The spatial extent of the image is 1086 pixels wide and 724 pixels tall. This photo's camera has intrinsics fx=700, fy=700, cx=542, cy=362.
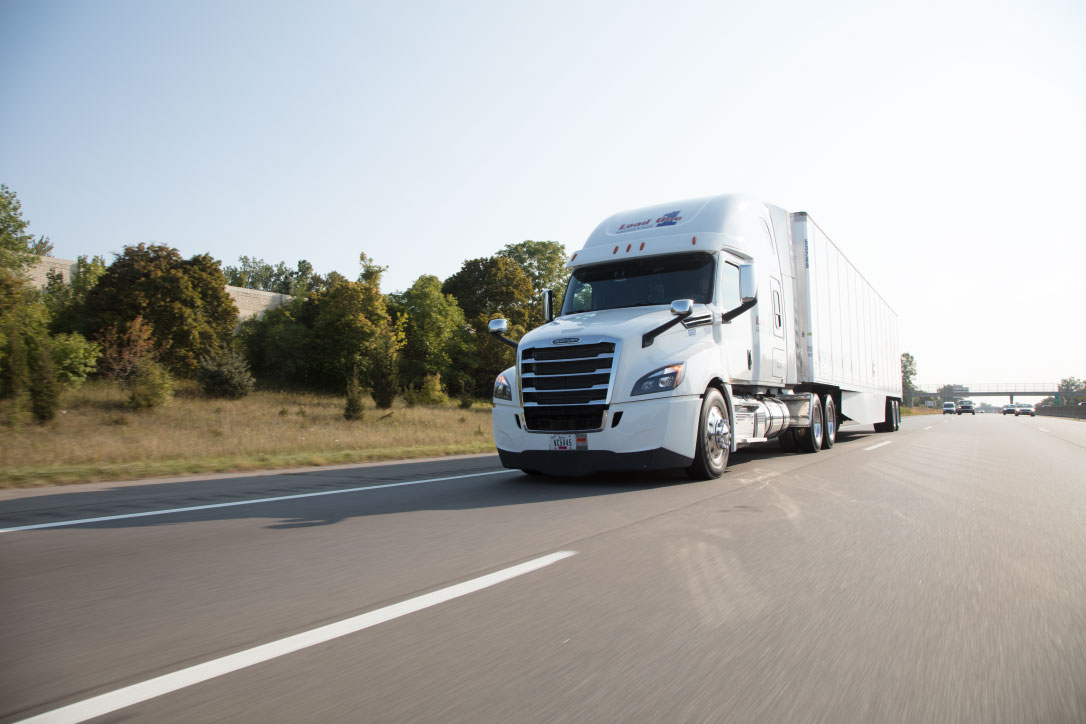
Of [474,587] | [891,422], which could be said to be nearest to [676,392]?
[474,587]

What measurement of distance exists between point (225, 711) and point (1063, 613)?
365cm

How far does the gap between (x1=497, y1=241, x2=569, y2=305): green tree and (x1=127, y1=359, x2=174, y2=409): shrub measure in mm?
41651

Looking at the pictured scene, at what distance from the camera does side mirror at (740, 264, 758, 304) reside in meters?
10.1

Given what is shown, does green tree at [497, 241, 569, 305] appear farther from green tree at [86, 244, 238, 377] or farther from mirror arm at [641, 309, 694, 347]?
mirror arm at [641, 309, 694, 347]

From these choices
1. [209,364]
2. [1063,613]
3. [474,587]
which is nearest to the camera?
Answer: [1063,613]

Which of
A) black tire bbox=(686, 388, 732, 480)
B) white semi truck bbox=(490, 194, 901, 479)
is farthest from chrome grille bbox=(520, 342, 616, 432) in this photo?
black tire bbox=(686, 388, 732, 480)

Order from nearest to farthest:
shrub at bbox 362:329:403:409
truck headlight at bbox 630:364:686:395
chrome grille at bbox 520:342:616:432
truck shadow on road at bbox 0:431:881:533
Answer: truck shadow on road at bbox 0:431:881:533
truck headlight at bbox 630:364:686:395
chrome grille at bbox 520:342:616:432
shrub at bbox 362:329:403:409

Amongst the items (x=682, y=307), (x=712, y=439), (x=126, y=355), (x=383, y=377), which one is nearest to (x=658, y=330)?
(x=682, y=307)

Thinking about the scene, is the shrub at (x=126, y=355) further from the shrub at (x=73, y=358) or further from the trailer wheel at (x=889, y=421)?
the trailer wheel at (x=889, y=421)

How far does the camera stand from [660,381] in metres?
8.35

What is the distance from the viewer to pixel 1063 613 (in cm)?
333

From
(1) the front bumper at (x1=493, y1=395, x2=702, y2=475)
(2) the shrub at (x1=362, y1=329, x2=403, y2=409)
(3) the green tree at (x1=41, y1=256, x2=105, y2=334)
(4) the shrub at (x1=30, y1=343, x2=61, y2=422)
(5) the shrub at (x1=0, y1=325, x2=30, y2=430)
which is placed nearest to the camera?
(1) the front bumper at (x1=493, y1=395, x2=702, y2=475)

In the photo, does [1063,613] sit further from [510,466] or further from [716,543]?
[510,466]

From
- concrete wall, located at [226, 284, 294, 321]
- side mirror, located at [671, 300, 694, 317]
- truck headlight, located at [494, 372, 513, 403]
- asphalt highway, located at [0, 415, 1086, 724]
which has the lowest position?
asphalt highway, located at [0, 415, 1086, 724]
